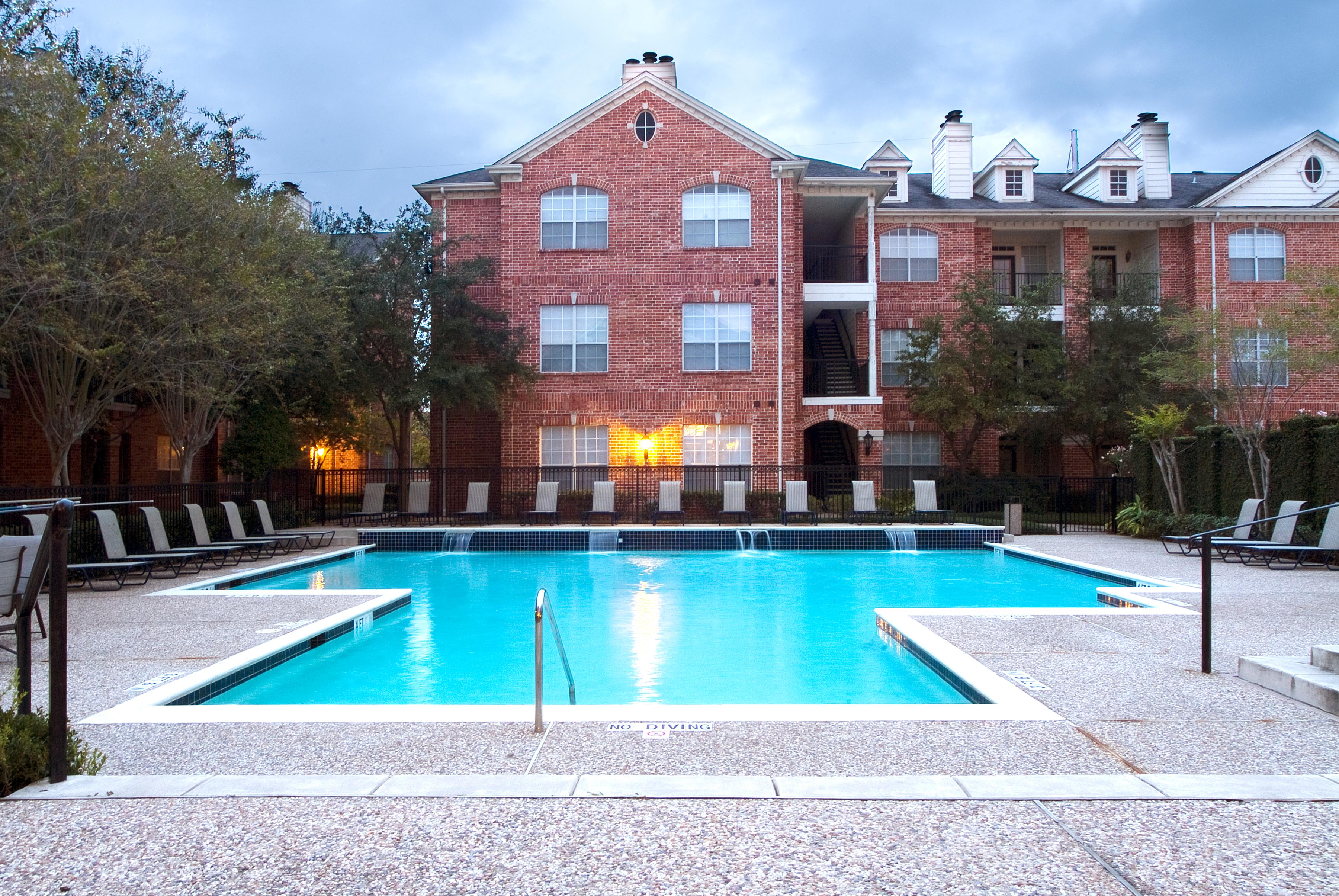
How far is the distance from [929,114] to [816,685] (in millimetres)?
131701

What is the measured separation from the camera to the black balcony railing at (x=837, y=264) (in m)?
25.2

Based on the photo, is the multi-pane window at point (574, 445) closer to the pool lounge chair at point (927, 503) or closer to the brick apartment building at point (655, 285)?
the brick apartment building at point (655, 285)

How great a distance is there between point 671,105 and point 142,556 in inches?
638

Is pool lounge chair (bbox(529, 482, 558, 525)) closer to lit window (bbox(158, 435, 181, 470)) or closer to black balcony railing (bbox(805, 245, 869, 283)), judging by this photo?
black balcony railing (bbox(805, 245, 869, 283))

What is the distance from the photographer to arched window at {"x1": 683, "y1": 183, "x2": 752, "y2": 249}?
23172mm

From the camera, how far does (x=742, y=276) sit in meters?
23.0

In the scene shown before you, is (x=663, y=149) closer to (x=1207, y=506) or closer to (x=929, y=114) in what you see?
(x=1207, y=506)

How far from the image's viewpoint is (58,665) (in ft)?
12.2

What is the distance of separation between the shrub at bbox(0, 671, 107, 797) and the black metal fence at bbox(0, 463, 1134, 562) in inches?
590

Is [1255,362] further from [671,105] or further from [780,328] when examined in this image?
[671,105]

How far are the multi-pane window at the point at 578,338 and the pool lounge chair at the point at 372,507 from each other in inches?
193

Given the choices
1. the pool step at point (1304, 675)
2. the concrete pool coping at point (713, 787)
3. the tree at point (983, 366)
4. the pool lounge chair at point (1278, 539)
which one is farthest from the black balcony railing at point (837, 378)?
the concrete pool coping at point (713, 787)

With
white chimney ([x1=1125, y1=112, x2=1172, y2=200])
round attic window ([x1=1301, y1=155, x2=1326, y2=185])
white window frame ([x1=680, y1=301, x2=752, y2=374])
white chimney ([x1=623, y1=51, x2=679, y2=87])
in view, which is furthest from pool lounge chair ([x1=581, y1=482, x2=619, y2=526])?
round attic window ([x1=1301, y1=155, x2=1326, y2=185])

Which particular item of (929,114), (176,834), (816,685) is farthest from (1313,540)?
(929,114)
